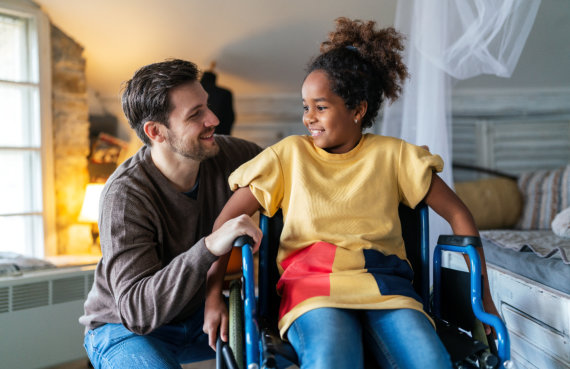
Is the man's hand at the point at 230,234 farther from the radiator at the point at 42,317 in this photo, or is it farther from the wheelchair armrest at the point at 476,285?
the radiator at the point at 42,317

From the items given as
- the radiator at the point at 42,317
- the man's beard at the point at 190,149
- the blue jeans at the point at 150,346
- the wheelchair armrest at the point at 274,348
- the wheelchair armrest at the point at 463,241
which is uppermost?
the man's beard at the point at 190,149

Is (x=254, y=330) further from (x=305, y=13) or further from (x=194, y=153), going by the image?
(x=305, y=13)

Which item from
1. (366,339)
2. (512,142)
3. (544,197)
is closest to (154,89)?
(366,339)

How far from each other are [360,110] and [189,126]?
552 millimetres

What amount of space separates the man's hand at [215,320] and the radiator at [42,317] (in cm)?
150

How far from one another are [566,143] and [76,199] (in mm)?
3484

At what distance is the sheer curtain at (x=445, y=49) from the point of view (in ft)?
6.39

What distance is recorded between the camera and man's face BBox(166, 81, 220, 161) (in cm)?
155

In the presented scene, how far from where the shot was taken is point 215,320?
1275 millimetres

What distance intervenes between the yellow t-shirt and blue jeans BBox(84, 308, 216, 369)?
375 mm

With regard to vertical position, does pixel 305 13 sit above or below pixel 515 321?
above

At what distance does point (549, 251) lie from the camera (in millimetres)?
1914

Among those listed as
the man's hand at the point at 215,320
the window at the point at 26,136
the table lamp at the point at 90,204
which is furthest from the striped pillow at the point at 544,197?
the window at the point at 26,136

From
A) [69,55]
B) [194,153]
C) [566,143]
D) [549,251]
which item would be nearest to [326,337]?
[194,153]
